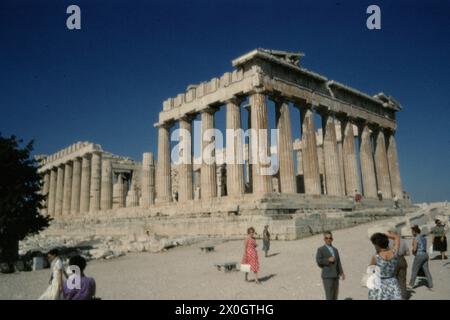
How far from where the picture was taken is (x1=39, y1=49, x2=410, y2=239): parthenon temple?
77.8 feet

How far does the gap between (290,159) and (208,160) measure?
20.9ft

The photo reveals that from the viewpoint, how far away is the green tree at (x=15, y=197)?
1717cm

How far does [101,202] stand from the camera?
44562mm

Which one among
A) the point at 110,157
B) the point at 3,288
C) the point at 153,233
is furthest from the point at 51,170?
the point at 3,288

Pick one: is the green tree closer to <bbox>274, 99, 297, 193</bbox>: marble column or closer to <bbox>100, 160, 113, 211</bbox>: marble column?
<bbox>274, 99, 297, 193</bbox>: marble column

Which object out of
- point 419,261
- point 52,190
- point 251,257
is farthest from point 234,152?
point 52,190

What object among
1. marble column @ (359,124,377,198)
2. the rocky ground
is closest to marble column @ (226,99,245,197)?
the rocky ground

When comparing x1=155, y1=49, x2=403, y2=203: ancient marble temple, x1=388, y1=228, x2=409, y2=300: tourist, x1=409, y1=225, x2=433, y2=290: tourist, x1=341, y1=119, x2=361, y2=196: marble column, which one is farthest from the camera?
x1=341, y1=119, x2=361, y2=196: marble column

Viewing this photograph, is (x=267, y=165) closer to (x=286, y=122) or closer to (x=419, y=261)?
(x=286, y=122)

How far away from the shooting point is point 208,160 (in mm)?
29641

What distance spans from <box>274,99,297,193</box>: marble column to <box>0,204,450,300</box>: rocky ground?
8.93m

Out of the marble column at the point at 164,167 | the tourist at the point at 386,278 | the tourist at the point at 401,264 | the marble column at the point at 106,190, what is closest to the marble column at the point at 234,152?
the marble column at the point at 164,167
